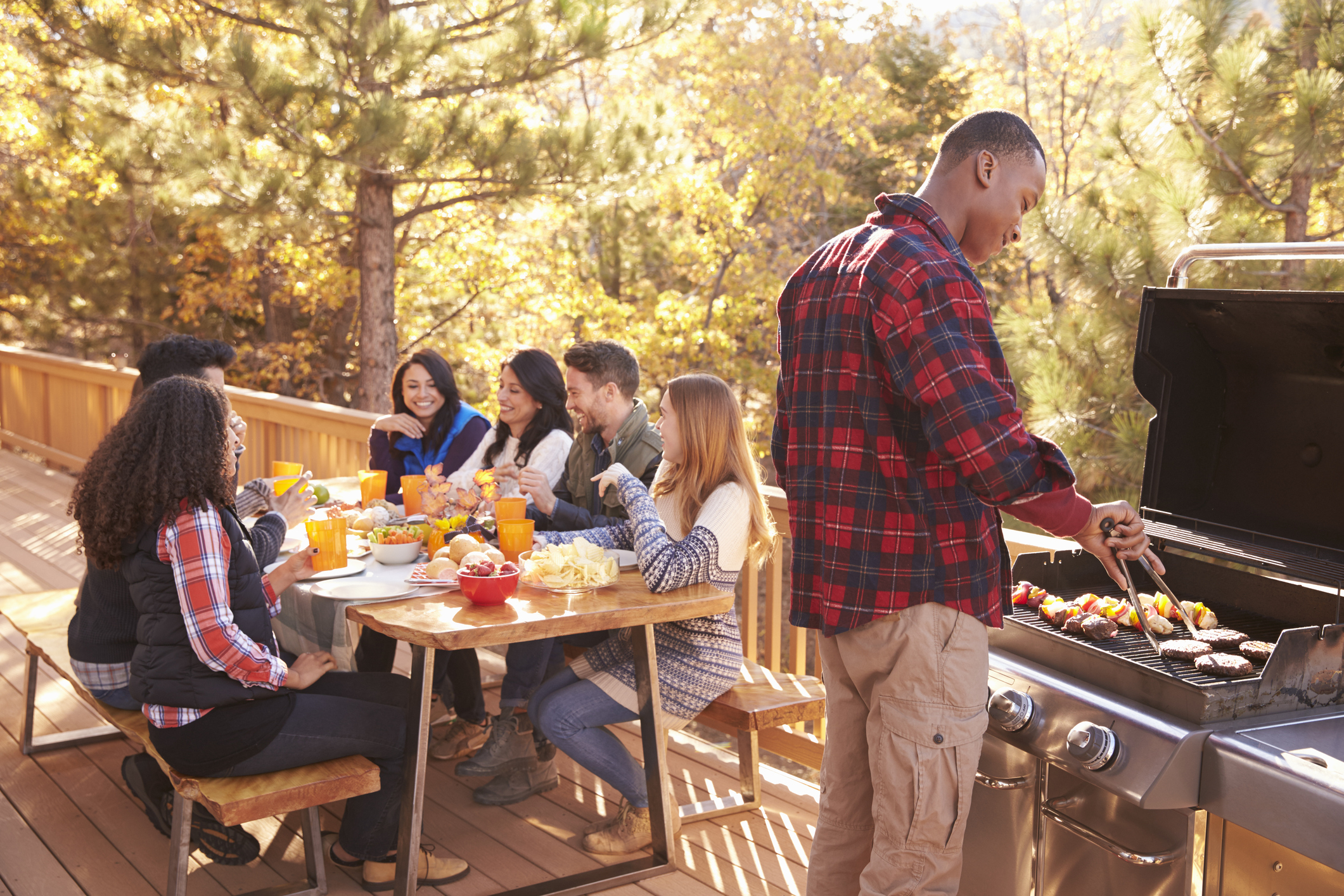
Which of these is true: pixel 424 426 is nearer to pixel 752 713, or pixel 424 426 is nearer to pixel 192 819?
pixel 192 819

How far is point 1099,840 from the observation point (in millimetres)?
1782

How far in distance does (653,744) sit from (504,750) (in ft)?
2.37

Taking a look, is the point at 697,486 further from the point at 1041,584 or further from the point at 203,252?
the point at 203,252

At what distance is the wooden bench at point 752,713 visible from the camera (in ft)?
9.04

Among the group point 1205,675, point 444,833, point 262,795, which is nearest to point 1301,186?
point 1205,675

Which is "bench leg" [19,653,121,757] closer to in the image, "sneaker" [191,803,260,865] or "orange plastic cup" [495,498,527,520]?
"sneaker" [191,803,260,865]

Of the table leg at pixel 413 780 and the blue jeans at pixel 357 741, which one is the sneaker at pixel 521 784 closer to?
the blue jeans at pixel 357 741

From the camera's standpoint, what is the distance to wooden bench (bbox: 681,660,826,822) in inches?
108

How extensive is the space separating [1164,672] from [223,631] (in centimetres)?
179

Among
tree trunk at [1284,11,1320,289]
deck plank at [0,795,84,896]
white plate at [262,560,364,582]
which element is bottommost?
deck plank at [0,795,84,896]

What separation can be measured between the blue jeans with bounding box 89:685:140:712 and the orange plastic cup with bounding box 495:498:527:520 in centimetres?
98

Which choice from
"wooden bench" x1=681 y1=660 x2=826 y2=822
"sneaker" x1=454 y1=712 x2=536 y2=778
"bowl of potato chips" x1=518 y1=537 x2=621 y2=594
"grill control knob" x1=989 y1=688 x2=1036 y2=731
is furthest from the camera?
"sneaker" x1=454 y1=712 x2=536 y2=778

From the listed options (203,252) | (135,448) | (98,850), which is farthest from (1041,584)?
(203,252)

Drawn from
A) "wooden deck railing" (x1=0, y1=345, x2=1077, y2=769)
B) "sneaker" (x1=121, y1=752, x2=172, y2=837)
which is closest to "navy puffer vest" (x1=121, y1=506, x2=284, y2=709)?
"sneaker" (x1=121, y1=752, x2=172, y2=837)
